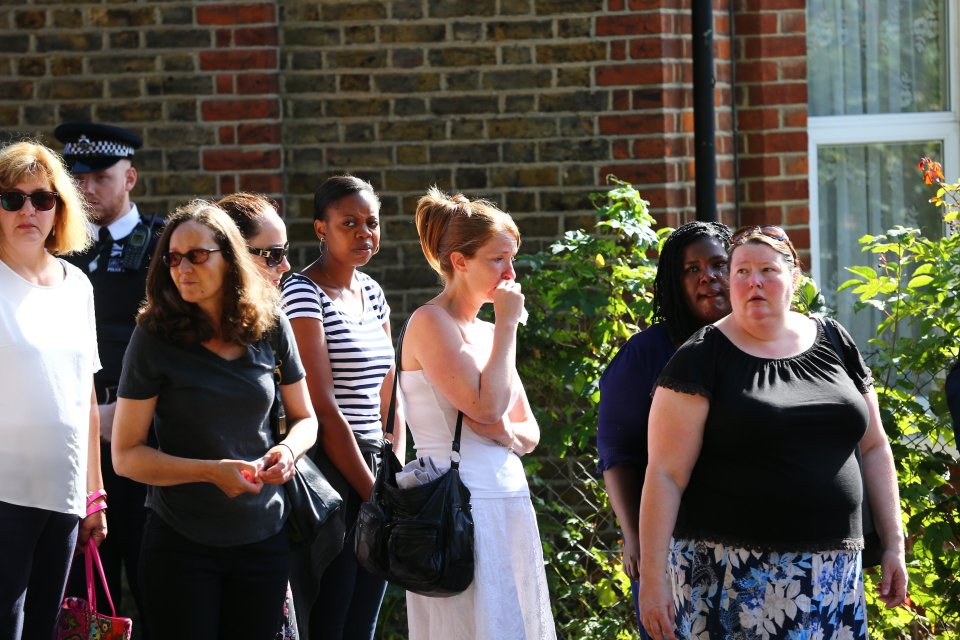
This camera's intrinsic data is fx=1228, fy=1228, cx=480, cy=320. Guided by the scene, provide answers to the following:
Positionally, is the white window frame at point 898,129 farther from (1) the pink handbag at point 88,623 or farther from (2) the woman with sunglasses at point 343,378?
(1) the pink handbag at point 88,623

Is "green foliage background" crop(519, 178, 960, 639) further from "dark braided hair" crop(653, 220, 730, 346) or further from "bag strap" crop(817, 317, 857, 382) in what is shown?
"bag strap" crop(817, 317, 857, 382)

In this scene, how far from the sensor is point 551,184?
219 inches

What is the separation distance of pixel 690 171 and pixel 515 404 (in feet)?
7.46

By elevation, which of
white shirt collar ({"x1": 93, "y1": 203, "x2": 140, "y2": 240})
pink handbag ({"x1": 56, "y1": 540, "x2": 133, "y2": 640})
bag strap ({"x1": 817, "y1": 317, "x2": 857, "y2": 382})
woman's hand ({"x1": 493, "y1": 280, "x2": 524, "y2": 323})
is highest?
white shirt collar ({"x1": 93, "y1": 203, "x2": 140, "y2": 240})

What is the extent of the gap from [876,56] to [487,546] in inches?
151

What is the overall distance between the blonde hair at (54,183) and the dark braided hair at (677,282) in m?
1.77

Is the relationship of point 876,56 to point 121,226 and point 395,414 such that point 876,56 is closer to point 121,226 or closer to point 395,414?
point 395,414

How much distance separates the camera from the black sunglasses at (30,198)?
351cm

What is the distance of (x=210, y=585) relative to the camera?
3271mm

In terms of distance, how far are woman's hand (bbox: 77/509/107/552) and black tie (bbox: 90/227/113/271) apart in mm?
978

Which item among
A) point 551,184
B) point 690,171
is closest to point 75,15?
point 551,184

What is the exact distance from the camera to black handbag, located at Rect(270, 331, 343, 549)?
11.2ft

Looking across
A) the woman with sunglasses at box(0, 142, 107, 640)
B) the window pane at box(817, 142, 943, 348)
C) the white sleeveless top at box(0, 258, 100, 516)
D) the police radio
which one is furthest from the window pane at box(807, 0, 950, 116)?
the white sleeveless top at box(0, 258, 100, 516)

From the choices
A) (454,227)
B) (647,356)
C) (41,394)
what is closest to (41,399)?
(41,394)
